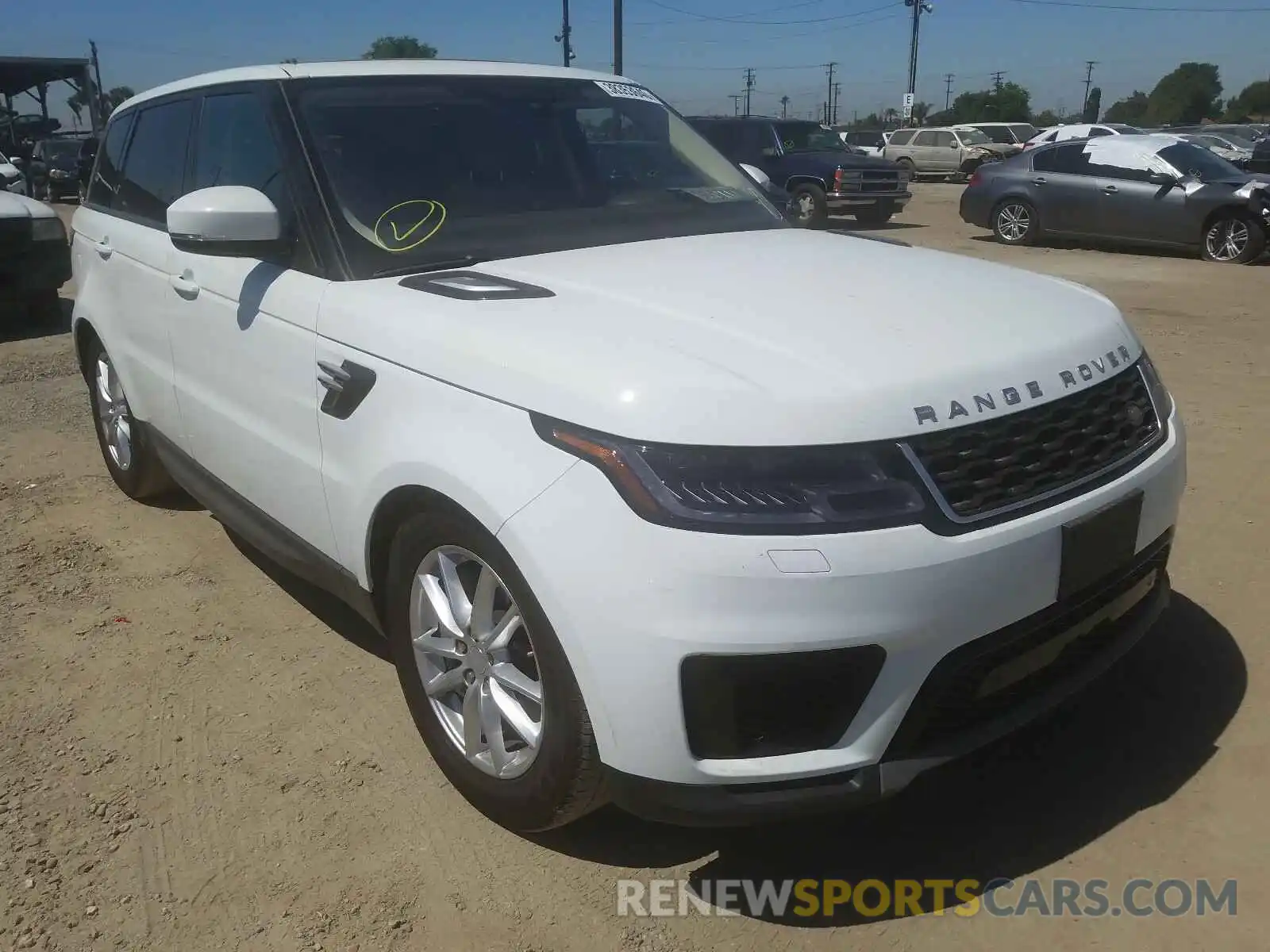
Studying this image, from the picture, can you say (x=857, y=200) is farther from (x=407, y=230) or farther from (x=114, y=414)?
(x=407, y=230)

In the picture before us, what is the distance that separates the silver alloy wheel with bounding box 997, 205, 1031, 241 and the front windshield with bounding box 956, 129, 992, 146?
1886cm

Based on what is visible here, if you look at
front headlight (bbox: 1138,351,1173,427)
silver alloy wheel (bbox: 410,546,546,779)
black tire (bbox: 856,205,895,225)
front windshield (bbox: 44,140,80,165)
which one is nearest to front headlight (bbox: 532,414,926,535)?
silver alloy wheel (bbox: 410,546,546,779)

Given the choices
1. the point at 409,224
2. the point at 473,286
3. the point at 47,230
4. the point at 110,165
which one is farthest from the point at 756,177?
the point at 47,230

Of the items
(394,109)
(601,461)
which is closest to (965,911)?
(601,461)

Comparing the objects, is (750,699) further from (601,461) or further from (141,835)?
(141,835)

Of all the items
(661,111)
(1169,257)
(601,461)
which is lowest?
(1169,257)

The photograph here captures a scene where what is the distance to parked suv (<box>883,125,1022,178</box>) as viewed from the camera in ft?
104

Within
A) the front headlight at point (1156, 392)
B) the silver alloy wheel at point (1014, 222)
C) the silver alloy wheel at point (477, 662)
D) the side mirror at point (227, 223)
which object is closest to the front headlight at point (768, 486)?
the silver alloy wheel at point (477, 662)

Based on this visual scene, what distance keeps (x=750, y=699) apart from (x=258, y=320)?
1926 mm

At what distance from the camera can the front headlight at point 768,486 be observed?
2004mm

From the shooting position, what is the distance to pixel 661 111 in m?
4.13

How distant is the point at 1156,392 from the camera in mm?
2764

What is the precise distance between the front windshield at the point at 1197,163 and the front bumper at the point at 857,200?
475 centimetres

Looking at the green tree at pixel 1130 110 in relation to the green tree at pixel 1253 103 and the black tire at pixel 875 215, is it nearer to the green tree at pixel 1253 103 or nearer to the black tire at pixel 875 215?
the green tree at pixel 1253 103
